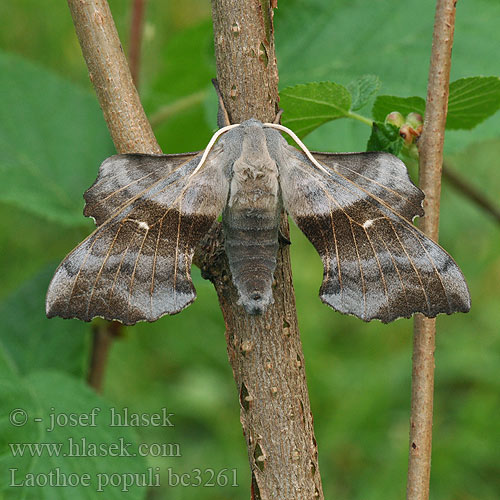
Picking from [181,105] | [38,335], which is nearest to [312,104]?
[181,105]

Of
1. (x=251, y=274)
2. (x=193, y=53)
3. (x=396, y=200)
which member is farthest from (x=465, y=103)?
(x=193, y=53)

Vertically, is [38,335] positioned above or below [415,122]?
above

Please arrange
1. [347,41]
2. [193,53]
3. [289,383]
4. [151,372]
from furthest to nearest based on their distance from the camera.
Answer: [151,372] < [193,53] < [347,41] < [289,383]

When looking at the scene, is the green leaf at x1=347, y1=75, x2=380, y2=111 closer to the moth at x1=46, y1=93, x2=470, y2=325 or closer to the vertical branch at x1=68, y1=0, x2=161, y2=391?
the moth at x1=46, y1=93, x2=470, y2=325

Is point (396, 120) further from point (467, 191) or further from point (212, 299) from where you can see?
point (212, 299)

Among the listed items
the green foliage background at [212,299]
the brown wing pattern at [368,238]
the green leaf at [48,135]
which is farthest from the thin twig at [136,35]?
the brown wing pattern at [368,238]

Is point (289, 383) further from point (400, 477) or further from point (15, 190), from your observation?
point (400, 477)
